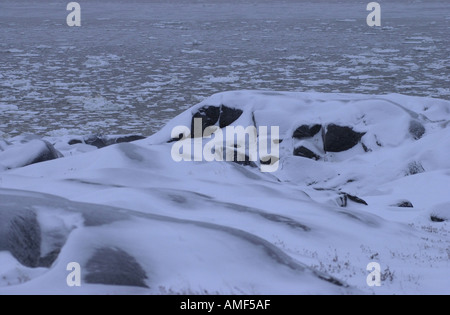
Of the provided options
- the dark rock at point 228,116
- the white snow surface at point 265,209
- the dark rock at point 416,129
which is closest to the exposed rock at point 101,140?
the white snow surface at point 265,209

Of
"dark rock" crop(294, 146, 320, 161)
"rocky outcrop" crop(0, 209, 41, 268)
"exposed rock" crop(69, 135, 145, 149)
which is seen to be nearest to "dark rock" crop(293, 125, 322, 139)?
"dark rock" crop(294, 146, 320, 161)

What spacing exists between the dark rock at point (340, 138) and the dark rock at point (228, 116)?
253 centimetres

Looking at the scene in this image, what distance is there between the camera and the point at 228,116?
16.0 metres

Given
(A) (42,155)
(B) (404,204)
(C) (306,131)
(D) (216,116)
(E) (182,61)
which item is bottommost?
(B) (404,204)

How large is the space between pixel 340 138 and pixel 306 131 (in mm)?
802

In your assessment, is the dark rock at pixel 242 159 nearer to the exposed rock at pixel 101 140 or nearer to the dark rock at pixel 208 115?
the dark rock at pixel 208 115

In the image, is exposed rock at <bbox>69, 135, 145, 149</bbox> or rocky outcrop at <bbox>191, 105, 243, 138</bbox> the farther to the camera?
rocky outcrop at <bbox>191, 105, 243, 138</bbox>

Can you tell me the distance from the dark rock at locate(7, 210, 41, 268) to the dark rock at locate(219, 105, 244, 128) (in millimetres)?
10680

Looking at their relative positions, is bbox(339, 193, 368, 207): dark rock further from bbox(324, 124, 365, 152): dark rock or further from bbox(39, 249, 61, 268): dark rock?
bbox(39, 249, 61, 268): dark rock

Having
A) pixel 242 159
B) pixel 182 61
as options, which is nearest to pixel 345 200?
pixel 242 159

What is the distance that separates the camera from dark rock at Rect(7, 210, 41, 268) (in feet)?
16.7

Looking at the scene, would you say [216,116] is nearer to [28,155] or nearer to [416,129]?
[416,129]

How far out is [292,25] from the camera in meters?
43.4

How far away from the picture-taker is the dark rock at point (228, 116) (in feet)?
52.4
